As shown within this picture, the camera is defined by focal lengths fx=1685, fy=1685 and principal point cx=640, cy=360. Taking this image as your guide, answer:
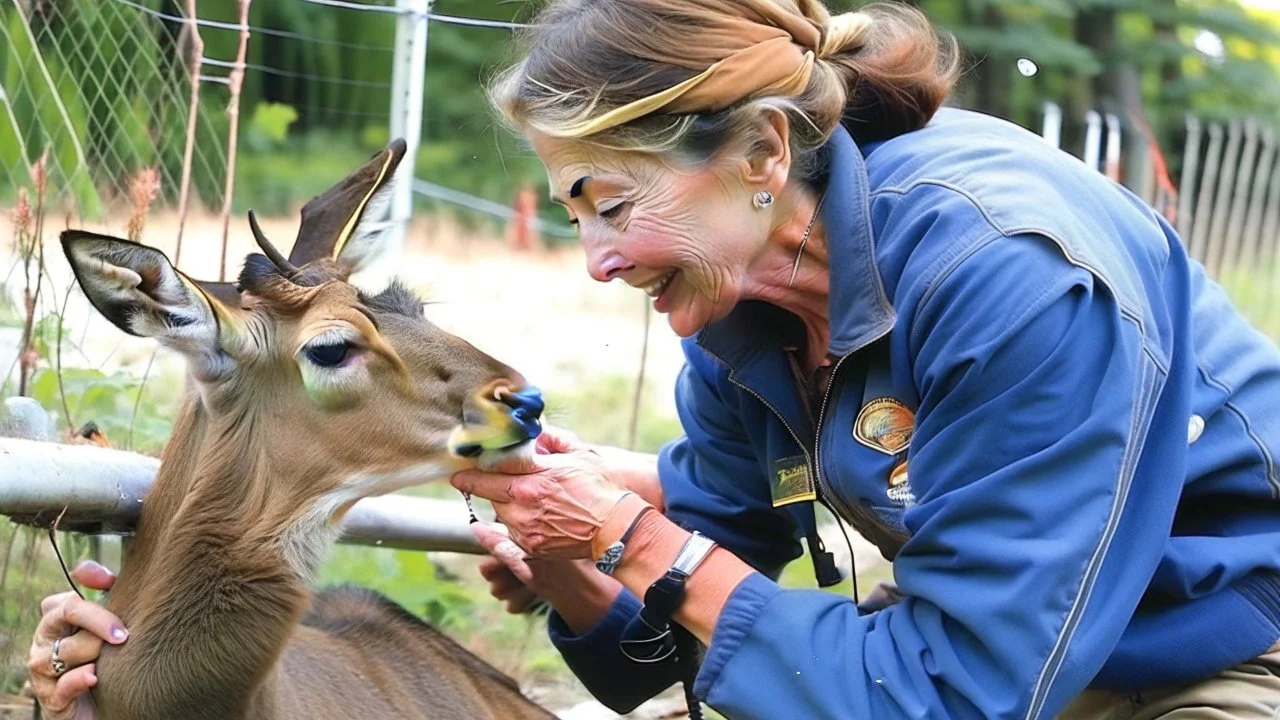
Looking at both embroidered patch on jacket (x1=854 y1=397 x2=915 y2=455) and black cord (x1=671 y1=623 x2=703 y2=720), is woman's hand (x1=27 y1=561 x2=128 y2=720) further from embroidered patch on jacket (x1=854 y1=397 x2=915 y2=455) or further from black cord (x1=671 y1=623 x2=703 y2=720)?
embroidered patch on jacket (x1=854 y1=397 x2=915 y2=455)

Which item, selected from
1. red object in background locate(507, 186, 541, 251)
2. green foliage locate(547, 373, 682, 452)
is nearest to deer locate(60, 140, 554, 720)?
green foliage locate(547, 373, 682, 452)

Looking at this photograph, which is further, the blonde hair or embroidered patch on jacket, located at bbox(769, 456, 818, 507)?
embroidered patch on jacket, located at bbox(769, 456, 818, 507)

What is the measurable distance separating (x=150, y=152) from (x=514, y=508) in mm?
2502

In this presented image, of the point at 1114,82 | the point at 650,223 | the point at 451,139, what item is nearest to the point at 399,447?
the point at 650,223

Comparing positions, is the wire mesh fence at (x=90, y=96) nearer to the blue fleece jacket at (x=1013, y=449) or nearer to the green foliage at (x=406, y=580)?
the green foliage at (x=406, y=580)

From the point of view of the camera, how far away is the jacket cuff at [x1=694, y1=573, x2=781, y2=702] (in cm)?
342

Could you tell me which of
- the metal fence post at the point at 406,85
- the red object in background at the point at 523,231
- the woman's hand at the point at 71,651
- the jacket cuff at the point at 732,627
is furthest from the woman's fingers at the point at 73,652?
the red object in background at the point at 523,231

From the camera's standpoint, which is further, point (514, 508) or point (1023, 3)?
point (1023, 3)

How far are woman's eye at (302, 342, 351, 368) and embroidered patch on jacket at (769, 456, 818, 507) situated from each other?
1078 mm

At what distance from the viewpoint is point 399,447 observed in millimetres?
3812

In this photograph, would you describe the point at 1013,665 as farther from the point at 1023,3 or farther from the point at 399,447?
the point at 1023,3

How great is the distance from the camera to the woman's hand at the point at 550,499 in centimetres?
357

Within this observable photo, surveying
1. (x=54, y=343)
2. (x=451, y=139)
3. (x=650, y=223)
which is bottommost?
(x=451, y=139)

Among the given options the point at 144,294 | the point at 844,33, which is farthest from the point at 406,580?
the point at 844,33
